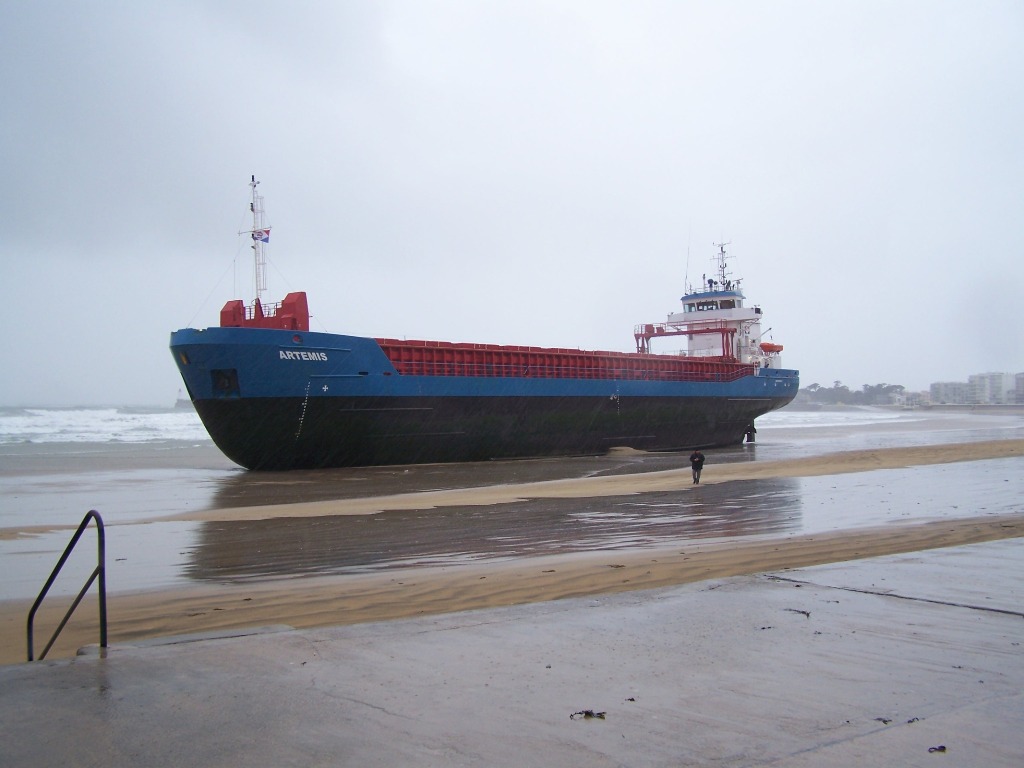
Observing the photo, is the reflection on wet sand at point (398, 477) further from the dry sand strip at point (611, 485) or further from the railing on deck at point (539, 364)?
the railing on deck at point (539, 364)

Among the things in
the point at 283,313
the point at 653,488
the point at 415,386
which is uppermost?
the point at 283,313

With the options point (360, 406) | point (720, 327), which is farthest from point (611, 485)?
point (720, 327)

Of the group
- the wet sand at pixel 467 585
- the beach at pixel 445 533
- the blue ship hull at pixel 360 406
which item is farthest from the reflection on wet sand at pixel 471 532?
the blue ship hull at pixel 360 406

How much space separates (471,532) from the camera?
9773 millimetres

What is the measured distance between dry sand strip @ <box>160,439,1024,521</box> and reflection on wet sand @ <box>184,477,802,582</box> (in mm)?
740

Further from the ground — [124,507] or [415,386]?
[415,386]

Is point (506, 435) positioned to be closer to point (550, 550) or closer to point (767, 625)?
point (550, 550)

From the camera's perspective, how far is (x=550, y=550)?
8.04 meters

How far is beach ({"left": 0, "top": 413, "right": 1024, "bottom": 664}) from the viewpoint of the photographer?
568 centimetres

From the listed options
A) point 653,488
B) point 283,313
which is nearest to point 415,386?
point 283,313

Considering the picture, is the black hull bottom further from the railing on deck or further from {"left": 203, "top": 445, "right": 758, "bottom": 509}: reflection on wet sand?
the railing on deck

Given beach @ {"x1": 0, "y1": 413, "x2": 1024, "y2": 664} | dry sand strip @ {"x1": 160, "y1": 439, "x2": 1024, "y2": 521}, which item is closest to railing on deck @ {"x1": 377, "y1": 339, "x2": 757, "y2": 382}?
beach @ {"x1": 0, "y1": 413, "x2": 1024, "y2": 664}

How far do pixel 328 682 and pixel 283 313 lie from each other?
18911mm

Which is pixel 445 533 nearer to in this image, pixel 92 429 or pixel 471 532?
pixel 471 532
